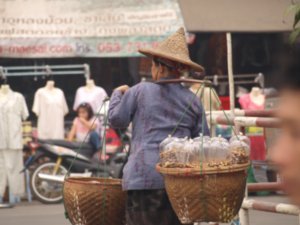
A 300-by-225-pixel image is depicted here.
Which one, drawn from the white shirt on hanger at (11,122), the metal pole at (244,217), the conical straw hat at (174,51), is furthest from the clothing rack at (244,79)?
the conical straw hat at (174,51)

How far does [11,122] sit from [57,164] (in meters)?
0.93

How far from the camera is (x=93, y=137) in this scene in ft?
42.0

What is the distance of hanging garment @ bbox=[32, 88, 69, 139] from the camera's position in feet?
43.0

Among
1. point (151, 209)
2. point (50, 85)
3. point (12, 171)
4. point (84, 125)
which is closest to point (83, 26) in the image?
point (50, 85)

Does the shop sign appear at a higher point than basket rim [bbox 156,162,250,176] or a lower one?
higher

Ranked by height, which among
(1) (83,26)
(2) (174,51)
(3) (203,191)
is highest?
(1) (83,26)

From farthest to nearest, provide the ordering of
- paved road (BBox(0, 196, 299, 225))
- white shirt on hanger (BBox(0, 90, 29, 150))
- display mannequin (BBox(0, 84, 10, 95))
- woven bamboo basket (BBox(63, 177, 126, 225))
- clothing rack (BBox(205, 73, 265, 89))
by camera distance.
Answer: clothing rack (BBox(205, 73, 265, 89)) < display mannequin (BBox(0, 84, 10, 95)) < white shirt on hanger (BBox(0, 90, 29, 150)) < paved road (BBox(0, 196, 299, 225)) < woven bamboo basket (BBox(63, 177, 126, 225))

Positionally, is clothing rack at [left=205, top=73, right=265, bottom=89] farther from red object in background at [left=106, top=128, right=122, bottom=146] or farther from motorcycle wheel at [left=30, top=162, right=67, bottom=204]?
motorcycle wheel at [left=30, top=162, right=67, bottom=204]

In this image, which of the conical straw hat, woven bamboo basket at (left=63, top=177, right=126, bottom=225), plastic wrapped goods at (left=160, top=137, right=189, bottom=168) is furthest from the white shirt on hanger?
plastic wrapped goods at (left=160, top=137, right=189, bottom=168)

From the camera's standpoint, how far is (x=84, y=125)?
42.9 ft

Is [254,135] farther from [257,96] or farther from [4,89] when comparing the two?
[4,89]

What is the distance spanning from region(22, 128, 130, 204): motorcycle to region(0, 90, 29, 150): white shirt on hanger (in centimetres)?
34

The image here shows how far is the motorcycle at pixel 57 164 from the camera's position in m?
12.7

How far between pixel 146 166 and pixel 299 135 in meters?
3.54
